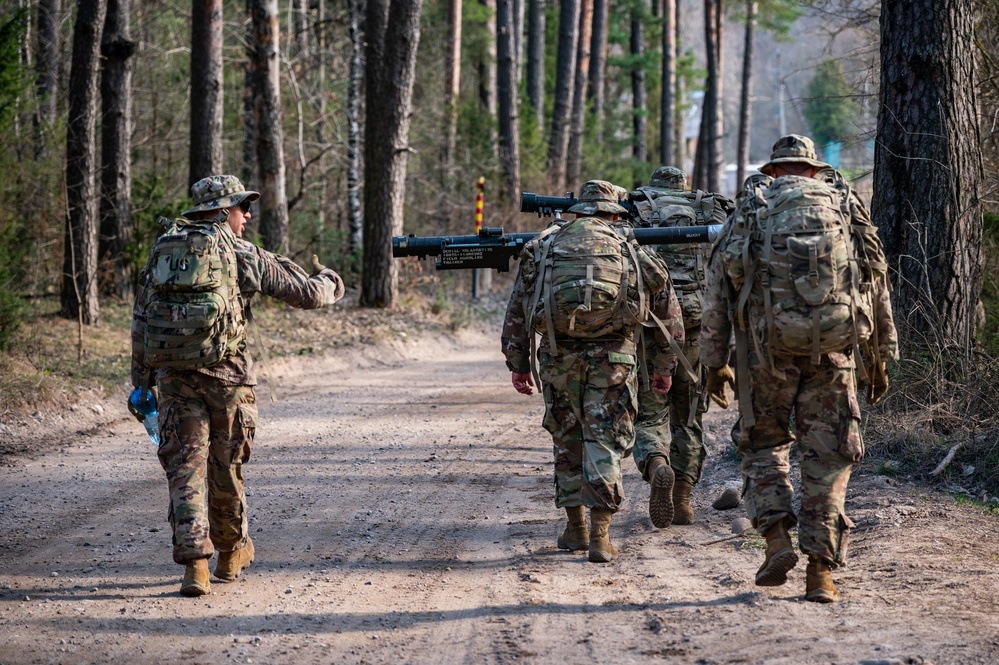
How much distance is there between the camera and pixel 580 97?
31.2 metres

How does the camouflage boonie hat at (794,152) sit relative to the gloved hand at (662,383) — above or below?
above

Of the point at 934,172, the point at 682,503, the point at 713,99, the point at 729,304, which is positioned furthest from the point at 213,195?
the point at 713,99

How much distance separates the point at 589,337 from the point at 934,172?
11.3 feet

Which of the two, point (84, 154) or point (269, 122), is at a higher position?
point (269, 122)

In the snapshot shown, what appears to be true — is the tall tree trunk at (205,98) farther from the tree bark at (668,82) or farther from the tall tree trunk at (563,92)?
the tree bark at (668,82)

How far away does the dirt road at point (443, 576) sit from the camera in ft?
15.2

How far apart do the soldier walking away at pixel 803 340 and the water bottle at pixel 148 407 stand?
2.93 metres

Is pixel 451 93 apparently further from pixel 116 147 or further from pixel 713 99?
pixel 116 147

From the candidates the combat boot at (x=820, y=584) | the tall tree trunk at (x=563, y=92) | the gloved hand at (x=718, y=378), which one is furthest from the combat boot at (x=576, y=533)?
the tall tree trunk at (x=563, y=92)

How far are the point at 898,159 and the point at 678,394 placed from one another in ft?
8.60

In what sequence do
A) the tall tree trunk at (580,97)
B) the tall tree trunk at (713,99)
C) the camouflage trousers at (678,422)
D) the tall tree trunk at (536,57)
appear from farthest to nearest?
the tall tree trunk at (713,99), the tall tree trunk at (580,97), the tall tree trunk at (536,57), the camouflage trousers at (678,422)

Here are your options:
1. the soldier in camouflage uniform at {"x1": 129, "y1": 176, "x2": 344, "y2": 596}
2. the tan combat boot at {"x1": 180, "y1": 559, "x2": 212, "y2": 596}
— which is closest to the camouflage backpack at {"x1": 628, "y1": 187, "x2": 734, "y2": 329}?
the soldier in camouflage uniform at {"x1": 129, "y1": 176, "x2": 344, "y2": 596}

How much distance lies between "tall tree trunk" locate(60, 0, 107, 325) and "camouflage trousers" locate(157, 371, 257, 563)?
8211 millimetres

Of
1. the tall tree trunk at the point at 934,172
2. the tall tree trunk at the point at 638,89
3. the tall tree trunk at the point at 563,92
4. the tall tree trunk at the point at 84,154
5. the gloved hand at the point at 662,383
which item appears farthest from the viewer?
the tall tree trunk at the point at 638,89
